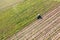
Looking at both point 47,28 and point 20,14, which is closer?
point 47,28

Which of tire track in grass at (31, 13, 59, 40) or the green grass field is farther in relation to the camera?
the green grass field

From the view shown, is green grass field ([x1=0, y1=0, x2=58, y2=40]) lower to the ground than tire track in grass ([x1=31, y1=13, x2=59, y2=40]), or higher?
higher

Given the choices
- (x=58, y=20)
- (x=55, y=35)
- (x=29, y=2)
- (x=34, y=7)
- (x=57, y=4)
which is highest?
(x=29, y=2)

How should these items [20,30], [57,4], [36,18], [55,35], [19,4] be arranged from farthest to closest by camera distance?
[19,4]
[57,4]
[36,18]
[20,30]
[55,35]

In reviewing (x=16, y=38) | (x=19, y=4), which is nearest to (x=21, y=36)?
(x=16, y=38)

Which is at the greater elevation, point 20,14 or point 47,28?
point 20,14

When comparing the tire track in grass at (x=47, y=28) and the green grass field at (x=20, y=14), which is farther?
the green grass field at (x=20, y=14)

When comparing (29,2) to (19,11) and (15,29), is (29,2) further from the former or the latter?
(15,29)

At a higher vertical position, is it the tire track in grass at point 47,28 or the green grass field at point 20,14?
the green grass field at point 20,14
